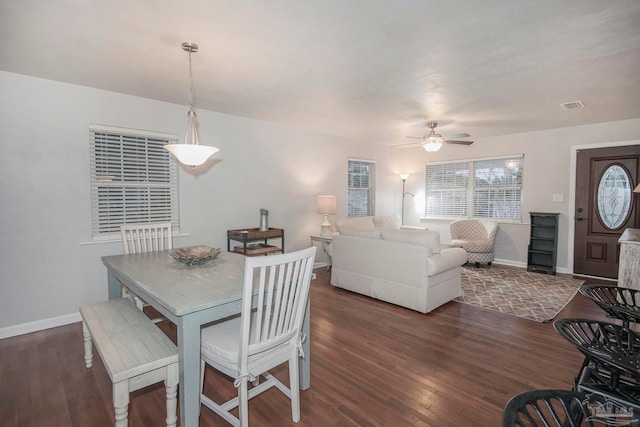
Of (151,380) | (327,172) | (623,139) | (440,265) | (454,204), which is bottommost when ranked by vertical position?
(151,380)

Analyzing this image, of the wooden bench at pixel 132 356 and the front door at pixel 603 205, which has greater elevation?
the front door at pixel 603 205

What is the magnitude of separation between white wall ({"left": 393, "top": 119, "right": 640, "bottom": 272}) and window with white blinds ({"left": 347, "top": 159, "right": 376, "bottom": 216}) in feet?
6.36

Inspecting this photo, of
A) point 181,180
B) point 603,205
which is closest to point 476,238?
point 603,205

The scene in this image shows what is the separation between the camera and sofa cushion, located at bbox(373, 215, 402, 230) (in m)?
6.23

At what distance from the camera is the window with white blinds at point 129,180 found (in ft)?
11.4

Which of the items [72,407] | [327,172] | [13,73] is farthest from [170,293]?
[327,172]

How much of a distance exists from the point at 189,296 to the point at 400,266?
2.60 metres

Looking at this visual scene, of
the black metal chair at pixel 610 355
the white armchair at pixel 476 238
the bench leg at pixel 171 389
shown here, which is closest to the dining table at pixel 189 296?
the bench leg at pixel 171 389

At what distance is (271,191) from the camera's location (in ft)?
16.5

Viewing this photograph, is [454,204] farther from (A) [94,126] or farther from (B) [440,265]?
(A) [94,126]

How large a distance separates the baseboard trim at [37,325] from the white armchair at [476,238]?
5.87 meters

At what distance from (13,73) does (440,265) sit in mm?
4727

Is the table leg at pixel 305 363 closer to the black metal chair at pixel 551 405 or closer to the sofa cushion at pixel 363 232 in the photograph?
the black metal chair at pixel 551 405

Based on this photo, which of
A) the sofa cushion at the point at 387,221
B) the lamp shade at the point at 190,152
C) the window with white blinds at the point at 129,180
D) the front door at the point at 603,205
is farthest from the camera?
the sofa cushion at the point at 387,221
